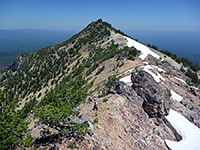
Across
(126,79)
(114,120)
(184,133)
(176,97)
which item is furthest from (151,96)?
(176,97)

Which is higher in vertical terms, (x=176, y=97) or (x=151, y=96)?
(x=151, y=96)

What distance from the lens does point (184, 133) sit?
47.1 feet

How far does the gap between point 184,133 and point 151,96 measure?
505 centimetres

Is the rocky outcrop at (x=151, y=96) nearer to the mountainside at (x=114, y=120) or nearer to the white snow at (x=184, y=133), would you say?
the mountainside at (x=114, y=120)

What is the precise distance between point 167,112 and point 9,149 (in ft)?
51.1

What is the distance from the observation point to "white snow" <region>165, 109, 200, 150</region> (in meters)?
12.9

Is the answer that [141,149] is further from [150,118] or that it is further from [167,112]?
[167,112]

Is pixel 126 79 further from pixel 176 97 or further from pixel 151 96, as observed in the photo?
pixel 176 97

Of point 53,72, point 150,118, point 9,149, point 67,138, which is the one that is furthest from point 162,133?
point 53,72

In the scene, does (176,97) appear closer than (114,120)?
No

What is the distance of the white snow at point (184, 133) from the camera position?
1288 cm

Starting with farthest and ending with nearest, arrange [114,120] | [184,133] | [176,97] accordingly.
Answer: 1. [176,97]
2. [184,133]
3. [114,120]

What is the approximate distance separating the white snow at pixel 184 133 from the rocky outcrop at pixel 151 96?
1.43 meters

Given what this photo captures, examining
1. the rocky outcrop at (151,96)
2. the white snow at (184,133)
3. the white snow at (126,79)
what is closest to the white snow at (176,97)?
the white snow at (184,133)
